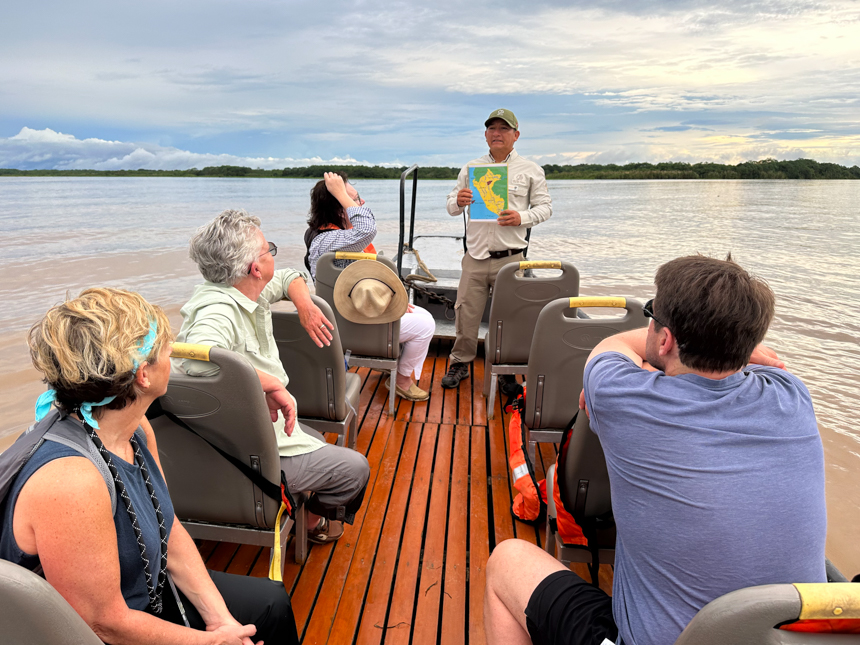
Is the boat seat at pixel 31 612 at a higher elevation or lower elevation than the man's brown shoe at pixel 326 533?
higher

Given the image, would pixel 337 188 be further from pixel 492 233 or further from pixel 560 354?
pixel 560 354

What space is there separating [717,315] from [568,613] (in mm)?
706

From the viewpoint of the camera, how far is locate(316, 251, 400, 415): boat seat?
9.84ft

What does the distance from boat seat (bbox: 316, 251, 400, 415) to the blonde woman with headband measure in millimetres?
1841

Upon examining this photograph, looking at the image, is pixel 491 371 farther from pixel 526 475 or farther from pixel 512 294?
→ pixel 526 475

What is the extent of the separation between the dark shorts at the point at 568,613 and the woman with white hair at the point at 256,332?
0.81 metres

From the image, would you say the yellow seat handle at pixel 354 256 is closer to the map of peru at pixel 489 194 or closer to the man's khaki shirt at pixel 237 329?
the man's khaki shirt at pixel 237 329

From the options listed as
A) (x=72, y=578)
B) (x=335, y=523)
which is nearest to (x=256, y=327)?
(x=335, y=523)

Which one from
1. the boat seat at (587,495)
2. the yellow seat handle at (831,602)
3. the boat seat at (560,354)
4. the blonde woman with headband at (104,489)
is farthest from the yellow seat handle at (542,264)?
the yellow seat handle at (831,602)

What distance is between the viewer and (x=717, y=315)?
3.35 ft

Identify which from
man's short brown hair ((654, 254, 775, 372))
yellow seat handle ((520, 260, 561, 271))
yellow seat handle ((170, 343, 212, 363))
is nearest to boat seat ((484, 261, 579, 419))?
yellow seat handle ((520, 260, 561, 271))

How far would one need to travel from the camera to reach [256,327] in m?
1.85

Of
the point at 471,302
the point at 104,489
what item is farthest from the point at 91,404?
the point at 471,302

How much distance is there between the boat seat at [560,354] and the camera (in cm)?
209
